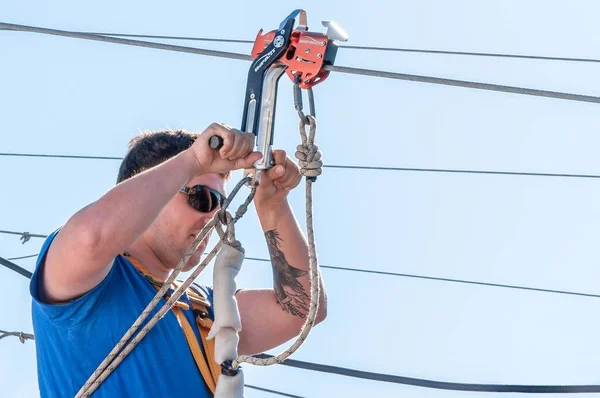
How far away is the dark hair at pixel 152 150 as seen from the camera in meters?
3.53

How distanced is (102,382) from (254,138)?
67 cm

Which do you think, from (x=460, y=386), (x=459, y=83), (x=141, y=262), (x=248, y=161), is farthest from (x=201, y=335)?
(x=460, y=386)

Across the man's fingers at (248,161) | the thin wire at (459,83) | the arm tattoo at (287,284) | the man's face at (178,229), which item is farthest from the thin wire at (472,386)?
the man's fingers at (248,161)

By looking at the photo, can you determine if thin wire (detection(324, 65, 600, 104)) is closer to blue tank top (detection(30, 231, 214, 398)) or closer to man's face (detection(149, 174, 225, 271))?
man's face (detection(149, 174, 225, 271))

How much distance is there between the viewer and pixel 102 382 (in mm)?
2953

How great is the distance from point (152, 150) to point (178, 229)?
259 millimetres

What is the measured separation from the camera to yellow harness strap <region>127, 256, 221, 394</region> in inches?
123

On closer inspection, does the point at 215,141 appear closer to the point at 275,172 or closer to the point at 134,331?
the point at 275,172

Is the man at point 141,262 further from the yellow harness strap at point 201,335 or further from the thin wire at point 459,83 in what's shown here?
the thin wire at point 459,83

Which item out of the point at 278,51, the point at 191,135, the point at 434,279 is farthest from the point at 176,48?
the point at 434,279

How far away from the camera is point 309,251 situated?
116 inches

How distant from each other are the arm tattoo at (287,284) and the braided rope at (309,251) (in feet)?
1.52

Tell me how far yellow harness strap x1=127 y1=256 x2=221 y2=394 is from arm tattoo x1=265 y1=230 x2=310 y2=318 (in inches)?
11.3

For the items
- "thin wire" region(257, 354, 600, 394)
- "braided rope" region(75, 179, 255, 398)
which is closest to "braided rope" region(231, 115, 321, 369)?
"braided rope" region(75, 179, 255, 398)
